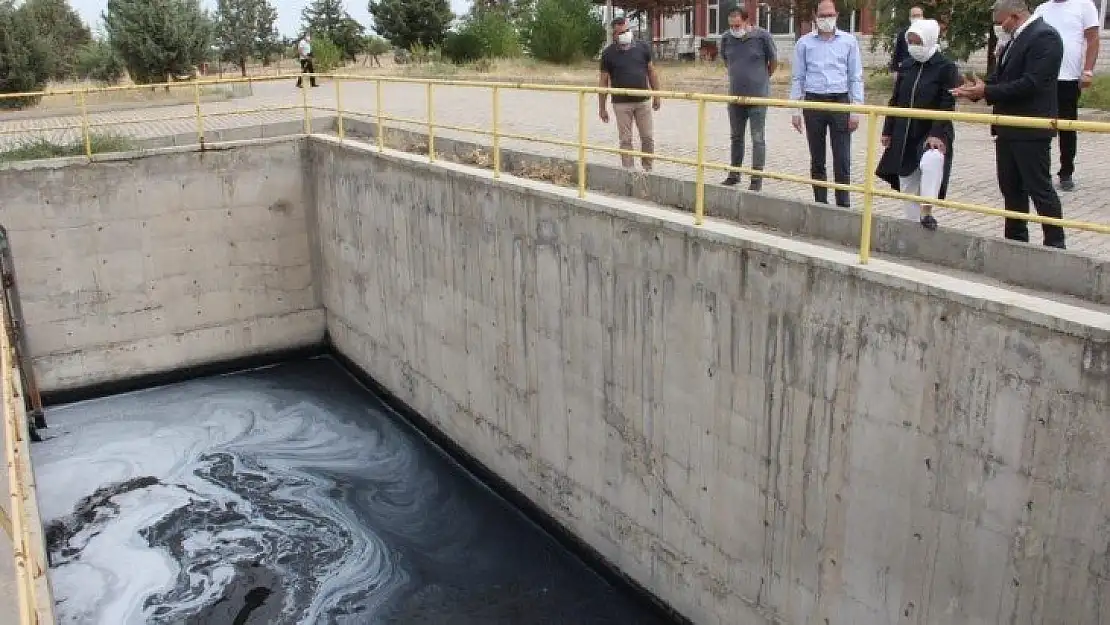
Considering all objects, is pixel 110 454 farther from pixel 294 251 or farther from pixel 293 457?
pixel 294 251

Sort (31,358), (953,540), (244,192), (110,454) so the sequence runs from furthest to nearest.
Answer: (244,192)
(31,358)
(110,454)
(953,540)

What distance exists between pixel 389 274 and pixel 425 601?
14.9 feet

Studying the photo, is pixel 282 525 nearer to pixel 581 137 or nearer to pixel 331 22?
pixel 581 137

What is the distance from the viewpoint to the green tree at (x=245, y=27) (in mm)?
59062

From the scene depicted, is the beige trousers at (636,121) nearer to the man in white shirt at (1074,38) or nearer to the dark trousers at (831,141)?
the dark trousers at (831,141)

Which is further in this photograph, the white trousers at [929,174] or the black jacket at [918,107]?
the black jacket at [918,107]

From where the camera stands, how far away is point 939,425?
5312 millimetres

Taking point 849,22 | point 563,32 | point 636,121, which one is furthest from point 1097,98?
point 563,32

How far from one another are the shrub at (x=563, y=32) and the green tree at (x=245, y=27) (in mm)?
33020

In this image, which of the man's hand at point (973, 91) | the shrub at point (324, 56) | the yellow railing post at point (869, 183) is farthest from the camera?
the shrub at point (324, 56)

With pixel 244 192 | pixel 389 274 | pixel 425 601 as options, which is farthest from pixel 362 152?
pixel 425 601

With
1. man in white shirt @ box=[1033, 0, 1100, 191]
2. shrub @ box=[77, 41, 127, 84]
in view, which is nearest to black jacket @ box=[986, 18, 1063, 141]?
man in white shirt @ box=[1033, 0, 1100, 191]

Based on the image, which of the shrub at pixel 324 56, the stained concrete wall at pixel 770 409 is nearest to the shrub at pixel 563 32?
the shrub at pixel 324 56

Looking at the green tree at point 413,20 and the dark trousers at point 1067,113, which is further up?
the green tree at point 413,20
